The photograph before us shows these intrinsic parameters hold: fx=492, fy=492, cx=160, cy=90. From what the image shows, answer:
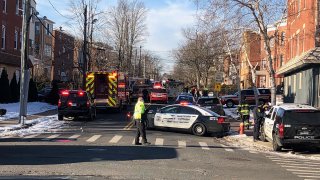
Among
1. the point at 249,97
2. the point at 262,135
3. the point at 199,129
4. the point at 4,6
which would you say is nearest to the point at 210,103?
the point at 199,129

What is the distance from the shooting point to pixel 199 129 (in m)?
22.9

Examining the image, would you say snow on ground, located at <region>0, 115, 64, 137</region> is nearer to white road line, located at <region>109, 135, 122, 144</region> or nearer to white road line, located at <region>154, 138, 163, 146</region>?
white road line, located at <region>109, 135, 122, 144</region>

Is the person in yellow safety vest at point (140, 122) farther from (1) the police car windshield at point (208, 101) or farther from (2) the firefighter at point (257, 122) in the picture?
(1) the police car windshield at point (208, 101)

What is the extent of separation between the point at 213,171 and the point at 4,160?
530 cm

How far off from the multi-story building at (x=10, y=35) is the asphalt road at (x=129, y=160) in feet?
83.9

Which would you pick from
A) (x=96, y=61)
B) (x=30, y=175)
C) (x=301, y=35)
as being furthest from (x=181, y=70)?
(x=30, y=175)

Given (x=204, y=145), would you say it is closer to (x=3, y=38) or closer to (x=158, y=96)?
(x=3, y=38)

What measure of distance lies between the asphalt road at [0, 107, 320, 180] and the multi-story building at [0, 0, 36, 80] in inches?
1006

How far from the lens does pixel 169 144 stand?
18.1m

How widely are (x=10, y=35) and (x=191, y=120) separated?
27326 mm

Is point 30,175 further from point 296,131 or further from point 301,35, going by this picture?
point 301,35

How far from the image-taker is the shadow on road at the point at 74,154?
12.7m

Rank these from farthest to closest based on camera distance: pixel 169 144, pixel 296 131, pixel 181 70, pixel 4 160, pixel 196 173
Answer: pixel 181 70, pixel 169 144, pixel 296 131, pixel 4 160, pixel 196 173

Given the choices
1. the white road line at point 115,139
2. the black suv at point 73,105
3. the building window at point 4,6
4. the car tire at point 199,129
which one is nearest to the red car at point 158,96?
the building window at point 4,6
